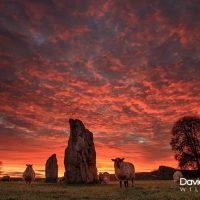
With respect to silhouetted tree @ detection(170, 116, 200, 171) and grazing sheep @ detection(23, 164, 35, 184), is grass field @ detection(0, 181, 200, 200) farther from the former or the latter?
silhouetted tree @ detection(170, 116, 200, 171)

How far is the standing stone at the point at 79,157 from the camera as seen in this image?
3944cm

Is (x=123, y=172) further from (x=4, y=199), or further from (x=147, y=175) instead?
(x=147, y=175)

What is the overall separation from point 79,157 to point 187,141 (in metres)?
26.6

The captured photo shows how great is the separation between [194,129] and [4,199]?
4766 cm

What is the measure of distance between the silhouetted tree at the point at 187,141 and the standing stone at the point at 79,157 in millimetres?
22162

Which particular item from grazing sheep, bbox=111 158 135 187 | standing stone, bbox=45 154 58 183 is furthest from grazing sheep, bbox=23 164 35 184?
standing stone, bbox=45 154 58 183

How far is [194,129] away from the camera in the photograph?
58.1m

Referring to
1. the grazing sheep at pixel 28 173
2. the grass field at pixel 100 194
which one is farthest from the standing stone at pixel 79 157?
the grass field at pixel 100 194

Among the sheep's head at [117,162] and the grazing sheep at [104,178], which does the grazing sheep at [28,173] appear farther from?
the grazing sheep at [104,178]

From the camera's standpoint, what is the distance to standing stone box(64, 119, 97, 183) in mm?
39438

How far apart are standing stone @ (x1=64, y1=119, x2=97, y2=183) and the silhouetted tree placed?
22.2 meters

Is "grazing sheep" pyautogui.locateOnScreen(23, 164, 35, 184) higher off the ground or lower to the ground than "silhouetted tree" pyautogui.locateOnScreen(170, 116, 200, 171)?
lower

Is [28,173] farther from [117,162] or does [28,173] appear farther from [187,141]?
[187,141]

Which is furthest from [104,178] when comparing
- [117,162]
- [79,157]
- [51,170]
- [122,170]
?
[122,170]
